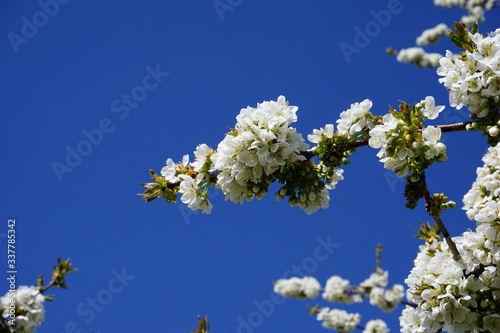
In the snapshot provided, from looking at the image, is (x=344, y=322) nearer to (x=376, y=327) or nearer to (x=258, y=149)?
(x=376, y=327)

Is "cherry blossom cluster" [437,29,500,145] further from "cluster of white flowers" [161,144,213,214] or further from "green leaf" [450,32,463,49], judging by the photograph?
"cluster of white flowers" [161,144,213,214]

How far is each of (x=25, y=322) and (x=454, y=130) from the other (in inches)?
179

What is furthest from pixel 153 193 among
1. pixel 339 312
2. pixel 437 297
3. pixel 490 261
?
pixel 339 312

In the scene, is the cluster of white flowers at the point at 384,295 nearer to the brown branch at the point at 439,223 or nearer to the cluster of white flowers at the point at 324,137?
the brown branch at the point at 439,223

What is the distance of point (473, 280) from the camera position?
2.59m

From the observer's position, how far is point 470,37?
8.27 feet

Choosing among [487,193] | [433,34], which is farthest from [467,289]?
[433,34]

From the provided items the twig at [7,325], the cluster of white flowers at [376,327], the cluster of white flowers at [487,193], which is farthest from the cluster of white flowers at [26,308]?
the cluster of white flowers at [376,327]

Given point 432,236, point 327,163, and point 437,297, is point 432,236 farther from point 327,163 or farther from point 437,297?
point 327,163

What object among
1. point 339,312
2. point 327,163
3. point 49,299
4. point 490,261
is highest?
point 339,312

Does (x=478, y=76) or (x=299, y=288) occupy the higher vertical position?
(x=299, y=288)

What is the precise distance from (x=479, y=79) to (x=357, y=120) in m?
0.82

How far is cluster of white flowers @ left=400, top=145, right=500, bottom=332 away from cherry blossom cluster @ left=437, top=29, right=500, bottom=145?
279 mm

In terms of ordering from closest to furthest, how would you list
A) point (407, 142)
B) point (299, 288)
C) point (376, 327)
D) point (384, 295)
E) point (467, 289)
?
point (407, 142), point (467, 289), point (376, 327), point (384, 295), point (299, 288)
